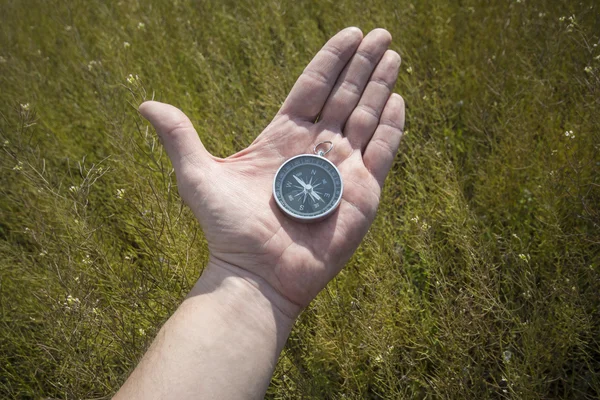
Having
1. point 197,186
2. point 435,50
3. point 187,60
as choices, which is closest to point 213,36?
point 187,60

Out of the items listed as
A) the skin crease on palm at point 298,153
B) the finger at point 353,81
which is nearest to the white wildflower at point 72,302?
the skin crease on palm at point 298,153

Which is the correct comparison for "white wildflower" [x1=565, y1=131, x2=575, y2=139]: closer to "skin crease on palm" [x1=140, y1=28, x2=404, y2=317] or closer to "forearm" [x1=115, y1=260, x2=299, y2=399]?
"skin crease on palm" [x1=140, y1=28, x2=404, y2=317]

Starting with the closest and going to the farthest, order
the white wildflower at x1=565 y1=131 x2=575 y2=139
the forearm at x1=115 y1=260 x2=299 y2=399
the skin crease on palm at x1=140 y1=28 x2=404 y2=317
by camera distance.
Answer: the forearm at x1=115 y1=260 x2=299 y2=399 < the skin crease on palm at x1=140 y1=28 x2=404 y2=317 < the white wildflower at x1=565 y1=131 x2=575 y2=139

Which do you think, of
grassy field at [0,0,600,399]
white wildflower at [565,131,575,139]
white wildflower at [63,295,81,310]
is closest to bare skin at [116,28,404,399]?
grassy field at [0,0,600,399]

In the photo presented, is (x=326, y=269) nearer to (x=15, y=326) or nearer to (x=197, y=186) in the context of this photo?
(x=197, y=186)

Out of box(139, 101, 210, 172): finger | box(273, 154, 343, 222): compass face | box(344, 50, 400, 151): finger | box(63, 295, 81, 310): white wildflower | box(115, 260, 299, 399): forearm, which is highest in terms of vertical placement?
box(344, 50, 400, 151): finger

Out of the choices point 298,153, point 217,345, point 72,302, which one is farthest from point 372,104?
point 72,302
